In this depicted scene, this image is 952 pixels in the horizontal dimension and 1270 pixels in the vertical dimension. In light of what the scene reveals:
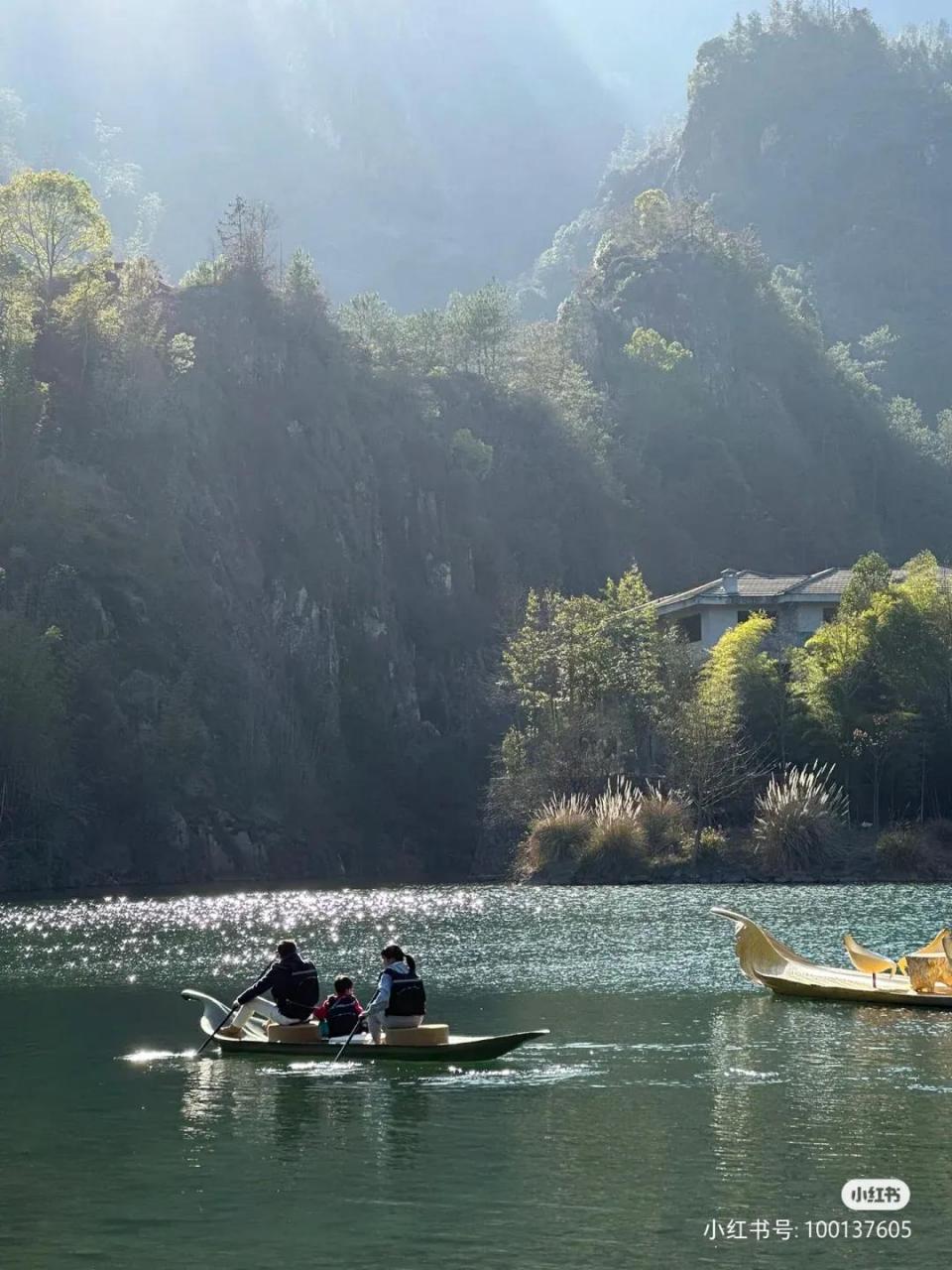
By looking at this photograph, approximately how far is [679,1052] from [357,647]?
81.9 meters

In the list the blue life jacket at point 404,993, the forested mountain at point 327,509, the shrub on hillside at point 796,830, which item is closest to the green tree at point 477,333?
the forested mountain at point 327,509

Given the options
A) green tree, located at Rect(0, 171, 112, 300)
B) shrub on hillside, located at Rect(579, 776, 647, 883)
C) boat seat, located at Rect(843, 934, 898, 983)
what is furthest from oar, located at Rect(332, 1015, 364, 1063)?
green tree, located at Rect(0, 171, 112, 300)

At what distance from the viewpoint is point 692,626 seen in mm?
97375

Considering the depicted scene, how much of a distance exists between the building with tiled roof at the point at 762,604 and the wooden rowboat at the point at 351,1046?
62.1 metres

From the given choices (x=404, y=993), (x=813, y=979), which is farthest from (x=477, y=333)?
(x=404, y=993)

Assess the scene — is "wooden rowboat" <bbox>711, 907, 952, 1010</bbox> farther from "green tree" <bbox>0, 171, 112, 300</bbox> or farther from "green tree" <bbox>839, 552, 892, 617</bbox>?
"green tree" <bbox>0, 171, 112, 300</bbox>

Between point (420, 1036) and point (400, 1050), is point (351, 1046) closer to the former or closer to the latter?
point (400, 1050)

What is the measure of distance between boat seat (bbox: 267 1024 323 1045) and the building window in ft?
221

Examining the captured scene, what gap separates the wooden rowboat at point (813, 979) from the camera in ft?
114

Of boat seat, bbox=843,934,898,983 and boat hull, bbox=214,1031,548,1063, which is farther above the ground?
boat seat, bbox=843,934,898,983

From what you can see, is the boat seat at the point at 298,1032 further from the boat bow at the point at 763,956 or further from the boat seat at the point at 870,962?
the boat seat at the point at 870,962

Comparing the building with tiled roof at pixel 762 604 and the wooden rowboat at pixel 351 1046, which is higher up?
the building with tiled roof at pixel 762 604

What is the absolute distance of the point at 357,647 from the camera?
4321 inches

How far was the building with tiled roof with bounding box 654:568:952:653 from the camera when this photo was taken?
301 ft
